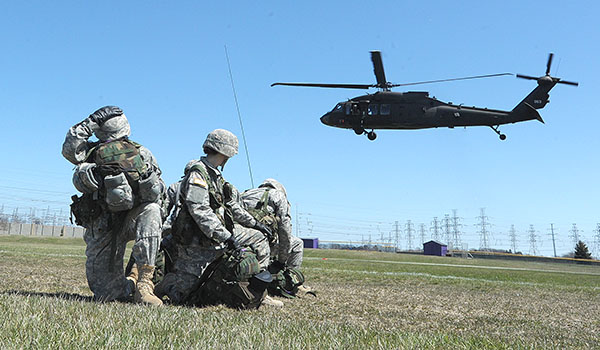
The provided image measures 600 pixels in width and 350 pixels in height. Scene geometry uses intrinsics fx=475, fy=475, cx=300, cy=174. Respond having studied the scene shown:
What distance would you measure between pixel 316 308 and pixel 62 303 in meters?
2.35

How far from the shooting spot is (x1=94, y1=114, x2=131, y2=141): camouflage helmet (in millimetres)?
4242

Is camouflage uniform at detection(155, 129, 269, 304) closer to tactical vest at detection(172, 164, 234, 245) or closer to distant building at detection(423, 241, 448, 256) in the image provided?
tactical vest at detection(172, 164, 234, 245)

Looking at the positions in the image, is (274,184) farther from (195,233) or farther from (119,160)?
(119,160)

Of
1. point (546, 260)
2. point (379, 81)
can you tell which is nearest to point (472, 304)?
point (379, 81)

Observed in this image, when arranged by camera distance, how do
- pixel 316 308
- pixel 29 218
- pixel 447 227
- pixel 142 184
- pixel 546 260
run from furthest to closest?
pixel 447 227 < pixel 29 218 < pixel 546 260 < pixel 316 308 < pixel 142 184

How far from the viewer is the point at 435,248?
2625 inches

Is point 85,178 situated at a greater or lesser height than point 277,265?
greater

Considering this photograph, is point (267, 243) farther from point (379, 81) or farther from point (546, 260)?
point (546, 260)

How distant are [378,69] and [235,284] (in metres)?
18.3

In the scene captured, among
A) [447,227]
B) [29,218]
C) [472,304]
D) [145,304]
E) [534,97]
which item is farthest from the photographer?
[447,227]

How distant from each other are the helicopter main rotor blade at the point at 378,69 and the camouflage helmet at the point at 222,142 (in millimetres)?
16601

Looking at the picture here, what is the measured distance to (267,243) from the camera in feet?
18.0

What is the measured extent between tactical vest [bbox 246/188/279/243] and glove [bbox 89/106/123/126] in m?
2.12

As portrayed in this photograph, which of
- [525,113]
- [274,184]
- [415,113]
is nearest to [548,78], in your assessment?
[525,113]
